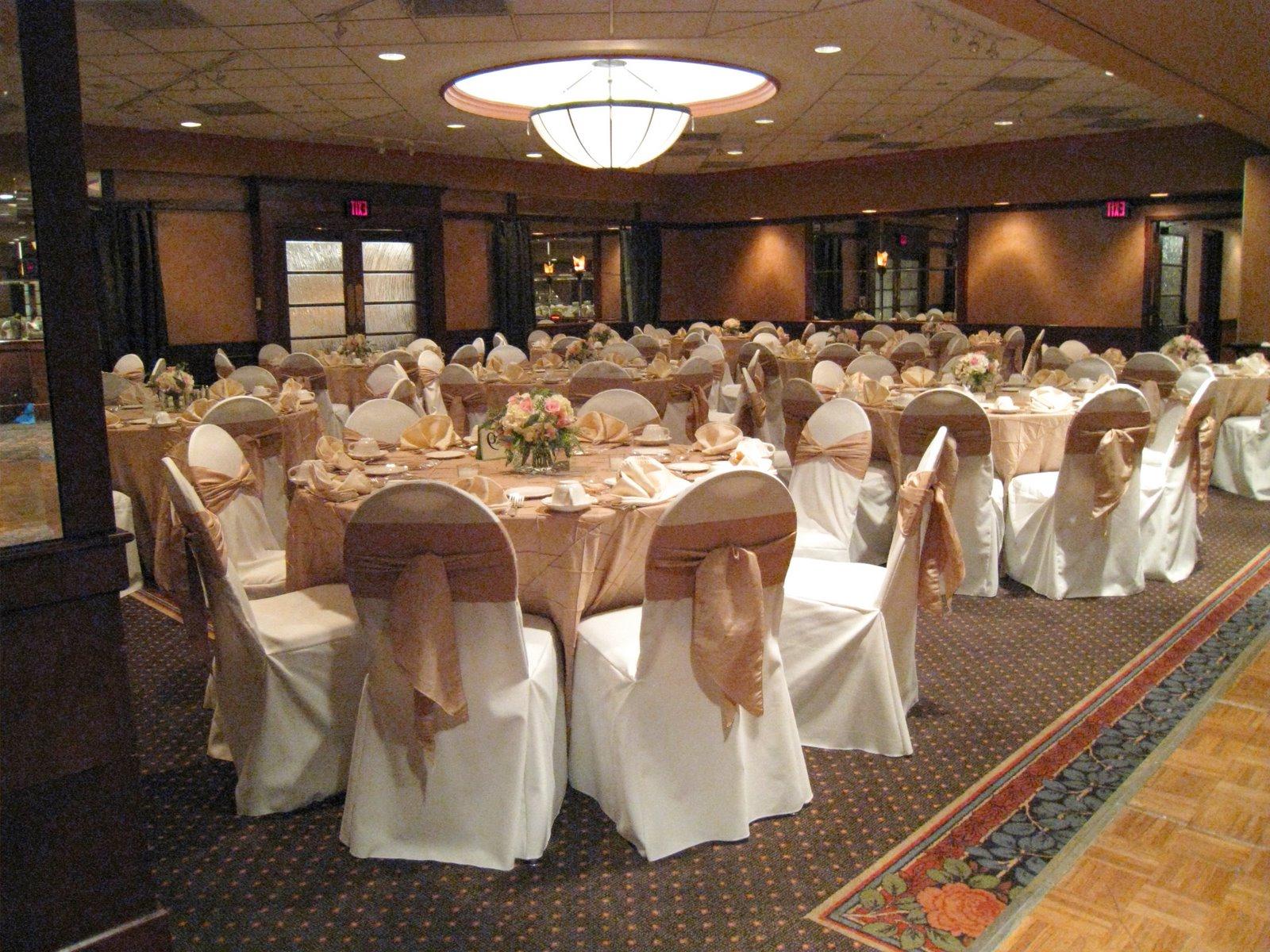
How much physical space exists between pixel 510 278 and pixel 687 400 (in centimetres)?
736

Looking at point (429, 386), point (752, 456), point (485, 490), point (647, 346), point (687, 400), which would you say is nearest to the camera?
point (485, 490)

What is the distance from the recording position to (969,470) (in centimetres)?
508

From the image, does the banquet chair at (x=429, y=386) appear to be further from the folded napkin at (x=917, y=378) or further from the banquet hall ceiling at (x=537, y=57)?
the folded napkin at (x=917, y=378)

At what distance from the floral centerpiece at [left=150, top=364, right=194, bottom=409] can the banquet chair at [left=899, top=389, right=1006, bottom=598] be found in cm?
382

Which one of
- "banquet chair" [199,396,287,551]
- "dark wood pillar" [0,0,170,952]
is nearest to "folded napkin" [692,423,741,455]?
"banquet chair" [199,396,287,551]

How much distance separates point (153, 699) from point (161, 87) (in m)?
6.62

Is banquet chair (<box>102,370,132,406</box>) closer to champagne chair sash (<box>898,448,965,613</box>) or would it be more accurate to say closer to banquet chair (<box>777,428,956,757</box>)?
banquet chair (<box>777,428,956,757</box>)

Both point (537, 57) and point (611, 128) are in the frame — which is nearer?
point (611, 128)

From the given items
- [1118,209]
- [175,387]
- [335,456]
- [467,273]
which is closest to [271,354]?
[175,387]

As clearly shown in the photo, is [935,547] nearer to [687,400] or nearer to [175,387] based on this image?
[175,387]

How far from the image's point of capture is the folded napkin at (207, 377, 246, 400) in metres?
6.21

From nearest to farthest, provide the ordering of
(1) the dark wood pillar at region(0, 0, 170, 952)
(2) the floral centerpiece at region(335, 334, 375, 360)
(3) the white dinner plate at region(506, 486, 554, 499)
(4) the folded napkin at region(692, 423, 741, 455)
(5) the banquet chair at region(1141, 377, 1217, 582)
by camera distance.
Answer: (1) the dark wood pillar at region(0, 0, 170, 952) → (3) the white dinner plate at region(506, 486, 554, 499) → (4) the folded napkin at region(692, 423, 741, 455) → (5) the banquet chair at region(1141, 377, 1217, 582) → (2) the floral centerpiece at region(335, 334, 375, 360)

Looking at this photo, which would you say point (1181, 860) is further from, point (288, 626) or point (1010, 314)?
point (1010, 314)

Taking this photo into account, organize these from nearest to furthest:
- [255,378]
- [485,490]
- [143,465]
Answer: [485,490]
[143,465]
[255,378]
